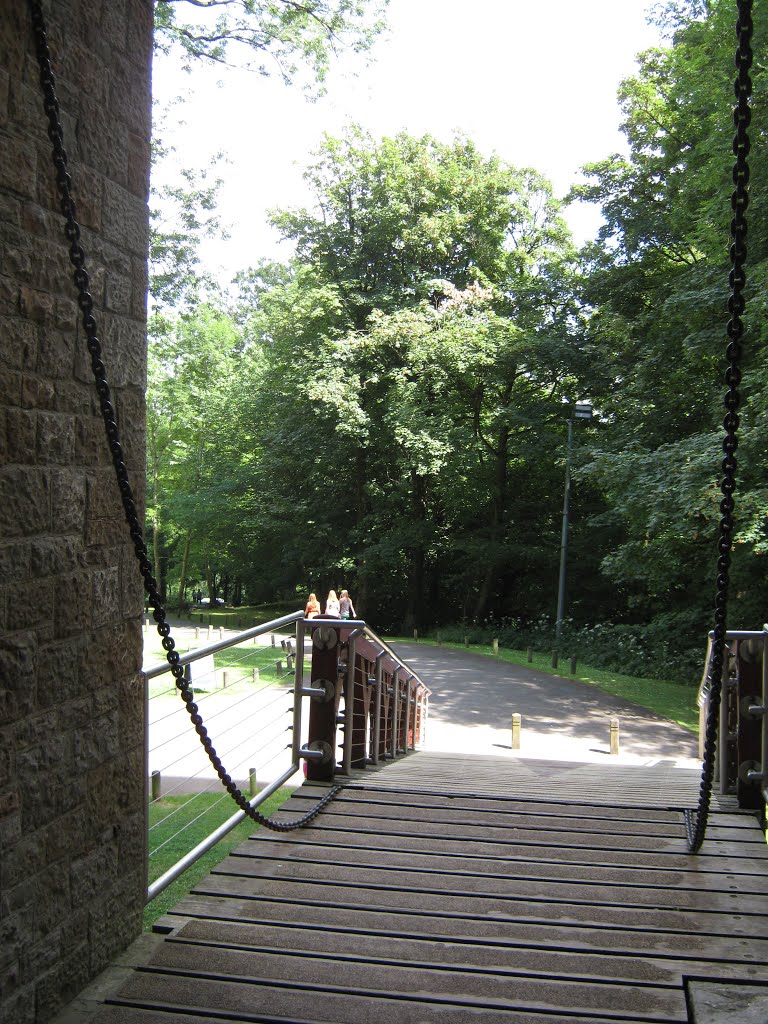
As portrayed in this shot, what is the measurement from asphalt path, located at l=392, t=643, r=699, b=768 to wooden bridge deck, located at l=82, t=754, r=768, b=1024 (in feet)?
22.1

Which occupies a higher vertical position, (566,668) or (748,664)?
(748,664)

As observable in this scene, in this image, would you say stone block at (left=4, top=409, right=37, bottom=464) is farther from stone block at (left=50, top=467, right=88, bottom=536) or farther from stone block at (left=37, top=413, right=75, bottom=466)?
A: stone block at (left=50, top=467, right=88, bottom=536)

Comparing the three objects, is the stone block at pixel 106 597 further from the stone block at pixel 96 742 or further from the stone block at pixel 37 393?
the stone block at pixel 37 393

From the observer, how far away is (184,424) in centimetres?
3725

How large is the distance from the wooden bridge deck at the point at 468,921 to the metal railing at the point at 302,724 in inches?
12.6

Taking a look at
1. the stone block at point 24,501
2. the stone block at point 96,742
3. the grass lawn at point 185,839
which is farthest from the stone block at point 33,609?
the grass lawn at point 185,839

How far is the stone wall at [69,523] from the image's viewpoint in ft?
7.95

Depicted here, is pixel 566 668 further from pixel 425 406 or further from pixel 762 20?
pixel 762 20

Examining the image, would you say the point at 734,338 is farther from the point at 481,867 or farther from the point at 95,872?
the point at 95,872

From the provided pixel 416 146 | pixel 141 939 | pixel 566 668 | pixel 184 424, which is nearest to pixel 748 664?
pixel 141 939

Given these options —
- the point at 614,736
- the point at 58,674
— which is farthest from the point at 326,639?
the point at 614,736

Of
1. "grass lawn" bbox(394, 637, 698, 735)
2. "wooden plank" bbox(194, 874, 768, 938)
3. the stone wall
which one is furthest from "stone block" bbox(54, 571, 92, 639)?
"grass lawn" bbox(394, 637, 698, 735)

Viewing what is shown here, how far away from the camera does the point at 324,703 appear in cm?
494

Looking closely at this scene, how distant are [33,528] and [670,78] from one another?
73.3 feet
